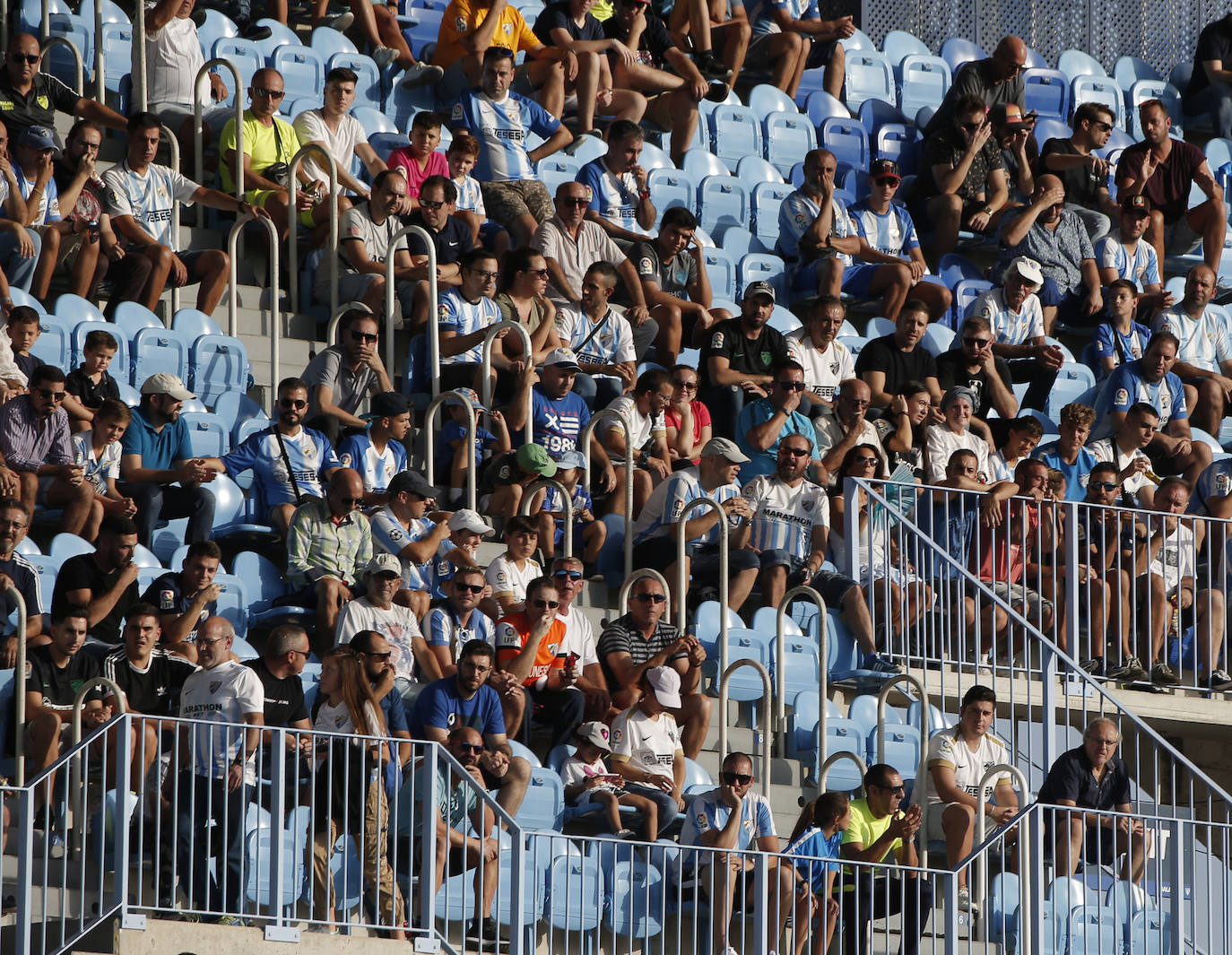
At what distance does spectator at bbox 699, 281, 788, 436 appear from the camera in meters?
13.9

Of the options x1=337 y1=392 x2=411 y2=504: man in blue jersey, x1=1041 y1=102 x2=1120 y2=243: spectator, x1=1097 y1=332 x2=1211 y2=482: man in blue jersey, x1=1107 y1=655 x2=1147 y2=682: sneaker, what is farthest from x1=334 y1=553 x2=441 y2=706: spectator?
x1=1041 y1=102 x2=1120 y2=243: spectator

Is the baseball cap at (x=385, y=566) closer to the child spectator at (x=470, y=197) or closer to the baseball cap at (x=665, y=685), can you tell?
the baseball cap at (x=665, y=685)

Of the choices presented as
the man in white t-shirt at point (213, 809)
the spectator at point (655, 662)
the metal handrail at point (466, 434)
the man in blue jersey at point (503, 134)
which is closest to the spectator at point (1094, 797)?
the spectator at point (655, 662)

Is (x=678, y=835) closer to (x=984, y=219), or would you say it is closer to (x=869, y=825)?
(x=869, y=825)

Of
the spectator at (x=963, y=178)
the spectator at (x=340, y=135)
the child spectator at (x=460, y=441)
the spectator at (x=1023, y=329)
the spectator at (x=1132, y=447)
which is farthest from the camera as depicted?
the spectator at (x=963, y=178)

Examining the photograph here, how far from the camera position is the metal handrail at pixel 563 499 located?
1242cm

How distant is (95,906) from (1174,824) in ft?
15.2

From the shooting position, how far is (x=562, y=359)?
44.3 feet

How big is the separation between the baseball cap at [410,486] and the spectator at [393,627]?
614 millimetres

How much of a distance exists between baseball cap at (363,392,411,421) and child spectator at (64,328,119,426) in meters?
1.27

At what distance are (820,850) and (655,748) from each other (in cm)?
94

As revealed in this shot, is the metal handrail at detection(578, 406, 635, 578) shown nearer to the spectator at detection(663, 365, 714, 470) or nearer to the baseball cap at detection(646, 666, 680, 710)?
the spectator at detection(663, 365, 714, 470)

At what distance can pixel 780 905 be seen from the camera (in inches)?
407

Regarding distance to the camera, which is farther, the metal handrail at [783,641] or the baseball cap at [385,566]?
the metal handrail at [783,641]
